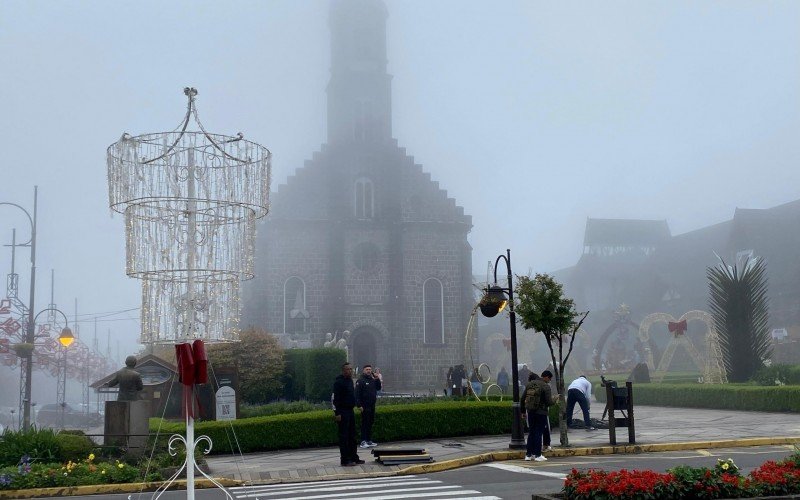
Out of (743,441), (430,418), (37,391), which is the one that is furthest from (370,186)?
(37,391)

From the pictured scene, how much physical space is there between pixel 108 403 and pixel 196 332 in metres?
10.0

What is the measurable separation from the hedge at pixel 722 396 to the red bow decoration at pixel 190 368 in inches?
855

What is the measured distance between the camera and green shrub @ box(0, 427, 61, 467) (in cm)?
1453

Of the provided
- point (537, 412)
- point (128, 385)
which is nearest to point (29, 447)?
point (128, 385)

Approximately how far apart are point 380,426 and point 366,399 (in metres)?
1.80

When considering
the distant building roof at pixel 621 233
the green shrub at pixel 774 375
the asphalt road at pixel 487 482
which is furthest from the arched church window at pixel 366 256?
the distant building roof at pixel 621 233

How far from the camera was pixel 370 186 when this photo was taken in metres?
51.2

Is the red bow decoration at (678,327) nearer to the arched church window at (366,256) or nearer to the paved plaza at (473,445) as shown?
the paved plaza at (473,445)

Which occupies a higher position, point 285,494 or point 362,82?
point 362,82

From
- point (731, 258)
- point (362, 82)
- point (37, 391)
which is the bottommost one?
point (37, 391)

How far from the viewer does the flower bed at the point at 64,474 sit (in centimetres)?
1298

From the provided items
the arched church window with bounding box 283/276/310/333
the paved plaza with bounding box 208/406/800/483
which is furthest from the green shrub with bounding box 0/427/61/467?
the arched church window with bounding box 283/276/310/333

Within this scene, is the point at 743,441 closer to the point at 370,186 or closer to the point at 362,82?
the point at 370,186

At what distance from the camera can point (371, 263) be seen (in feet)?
164
